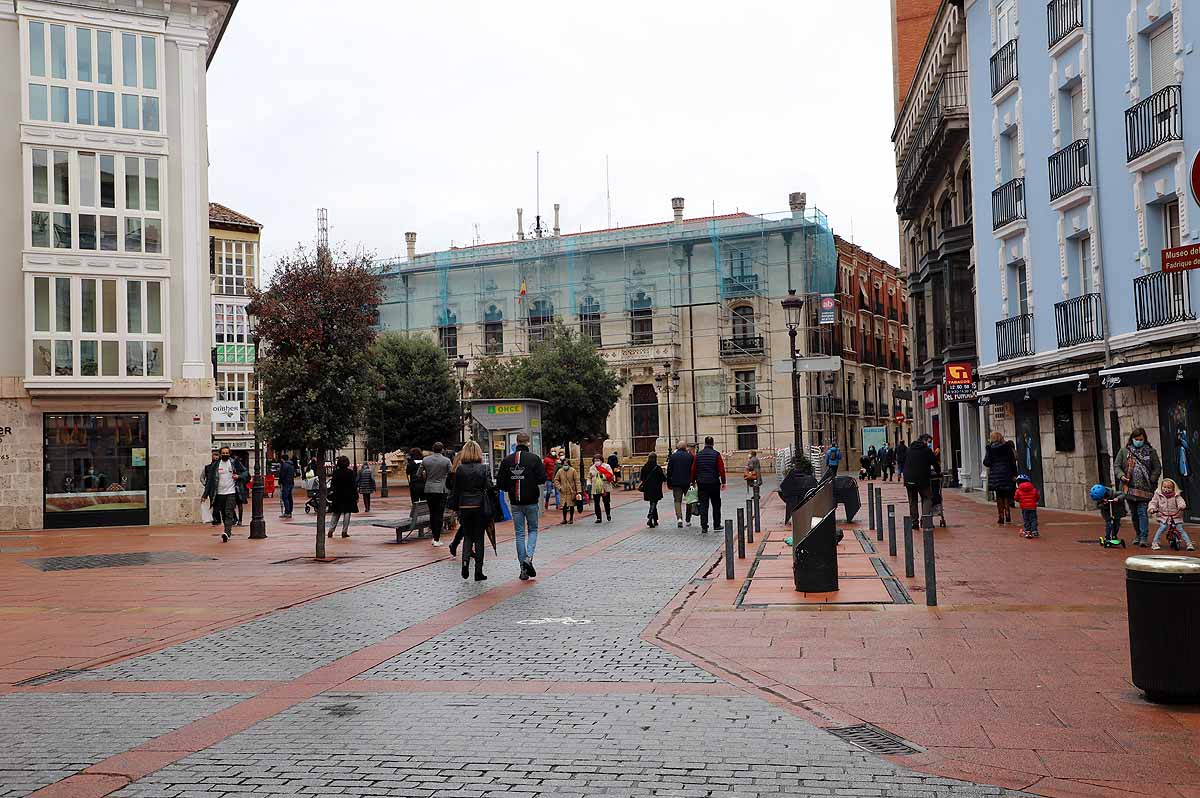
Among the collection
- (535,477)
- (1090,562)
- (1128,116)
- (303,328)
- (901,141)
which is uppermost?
(901,141)

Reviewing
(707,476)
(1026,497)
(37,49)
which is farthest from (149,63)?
(1026,497)

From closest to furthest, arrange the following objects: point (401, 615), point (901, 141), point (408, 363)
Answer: point (401, 615) < point (901, 141) < point (408, 363)

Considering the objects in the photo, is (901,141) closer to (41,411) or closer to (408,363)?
(408,363)

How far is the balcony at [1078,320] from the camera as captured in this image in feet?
73.4

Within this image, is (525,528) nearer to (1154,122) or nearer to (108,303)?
(1154,122)

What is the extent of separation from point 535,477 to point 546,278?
4784 cm

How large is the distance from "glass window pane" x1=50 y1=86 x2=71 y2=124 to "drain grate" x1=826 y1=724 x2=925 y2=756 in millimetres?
26540

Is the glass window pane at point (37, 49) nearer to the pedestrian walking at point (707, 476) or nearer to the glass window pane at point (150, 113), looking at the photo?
the glass window pane at point (150, 113)

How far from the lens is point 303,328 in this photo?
19234 mm

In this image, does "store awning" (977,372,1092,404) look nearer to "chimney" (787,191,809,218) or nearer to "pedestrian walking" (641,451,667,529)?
"pedestrian walking" (641,451,667,529)

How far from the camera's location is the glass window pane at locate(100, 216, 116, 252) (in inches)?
1082

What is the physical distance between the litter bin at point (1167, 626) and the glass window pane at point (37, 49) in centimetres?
2745

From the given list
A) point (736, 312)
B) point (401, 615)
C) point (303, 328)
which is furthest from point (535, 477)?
point (736, 312)

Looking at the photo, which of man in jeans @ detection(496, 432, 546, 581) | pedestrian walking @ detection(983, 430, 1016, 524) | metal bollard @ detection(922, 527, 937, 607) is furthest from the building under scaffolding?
metal bollard @ detection(922, 527, 937, 607)
